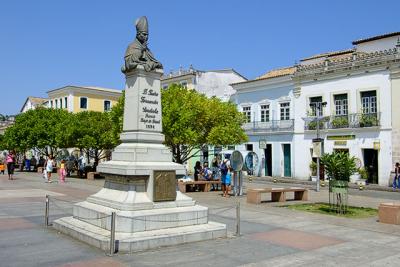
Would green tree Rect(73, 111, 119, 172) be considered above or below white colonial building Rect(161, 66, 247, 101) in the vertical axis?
below

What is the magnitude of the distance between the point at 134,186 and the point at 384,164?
899 inches

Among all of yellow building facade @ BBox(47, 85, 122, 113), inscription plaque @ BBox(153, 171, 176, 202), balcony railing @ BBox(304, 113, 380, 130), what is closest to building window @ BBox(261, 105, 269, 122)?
balcony railing @ BBox(304, 113, 380, 130)

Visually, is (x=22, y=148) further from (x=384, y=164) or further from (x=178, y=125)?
(x=384, y=164)

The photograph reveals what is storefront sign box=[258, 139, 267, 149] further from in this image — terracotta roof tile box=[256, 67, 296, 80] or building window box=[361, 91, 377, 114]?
building window box=[361, 91, 377, 114]

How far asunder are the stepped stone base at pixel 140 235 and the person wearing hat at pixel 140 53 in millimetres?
3657

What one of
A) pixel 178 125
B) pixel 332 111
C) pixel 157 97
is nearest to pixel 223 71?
pixel 332 111

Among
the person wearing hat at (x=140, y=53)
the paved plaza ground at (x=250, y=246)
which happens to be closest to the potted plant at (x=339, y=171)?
the paved plaza ground at (x=250, y=246)

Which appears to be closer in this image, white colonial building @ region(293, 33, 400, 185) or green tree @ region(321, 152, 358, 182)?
green tree @ region(321, 152, 358, 182)

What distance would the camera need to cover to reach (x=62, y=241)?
29.7 ft

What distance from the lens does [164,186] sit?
955 cm

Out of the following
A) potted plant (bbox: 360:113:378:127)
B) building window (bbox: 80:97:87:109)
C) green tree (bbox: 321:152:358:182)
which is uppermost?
building window (bbox: 80:97:87:109)

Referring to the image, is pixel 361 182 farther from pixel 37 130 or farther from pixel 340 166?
pixel 37 130

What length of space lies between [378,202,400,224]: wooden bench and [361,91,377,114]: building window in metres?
17.8

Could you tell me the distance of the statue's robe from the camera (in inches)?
388
